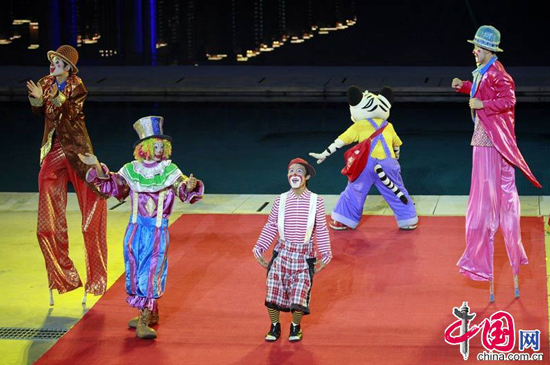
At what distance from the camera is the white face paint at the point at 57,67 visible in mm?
8422

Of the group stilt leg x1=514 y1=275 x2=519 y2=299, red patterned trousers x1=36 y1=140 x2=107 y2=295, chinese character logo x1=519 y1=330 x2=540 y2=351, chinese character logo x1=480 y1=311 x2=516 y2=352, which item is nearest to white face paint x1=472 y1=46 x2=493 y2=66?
stilt leg x1=514 y1=275 x2=519 y2=299

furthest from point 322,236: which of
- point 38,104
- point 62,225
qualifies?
point 38,104

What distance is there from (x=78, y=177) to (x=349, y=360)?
260cm

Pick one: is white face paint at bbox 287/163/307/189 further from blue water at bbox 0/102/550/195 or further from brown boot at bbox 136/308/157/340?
blue water at bbox 0/102/550/195

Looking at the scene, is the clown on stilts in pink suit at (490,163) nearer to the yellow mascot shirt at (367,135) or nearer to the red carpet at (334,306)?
the red carpet at (334,306)

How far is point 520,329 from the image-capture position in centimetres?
772

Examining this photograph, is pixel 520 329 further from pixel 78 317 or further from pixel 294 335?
pixel 78 317

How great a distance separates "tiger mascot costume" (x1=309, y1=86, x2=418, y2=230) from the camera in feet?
35.2

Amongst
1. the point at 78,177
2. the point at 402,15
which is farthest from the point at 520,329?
the point at 402,15

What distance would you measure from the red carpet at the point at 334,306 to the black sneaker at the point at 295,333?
0.06 m

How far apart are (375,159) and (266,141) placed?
7.26 metres

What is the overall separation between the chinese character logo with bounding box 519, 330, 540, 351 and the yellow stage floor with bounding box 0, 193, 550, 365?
95.2 inches

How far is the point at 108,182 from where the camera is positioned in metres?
7.86

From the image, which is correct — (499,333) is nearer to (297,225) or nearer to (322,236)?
(322,236)
